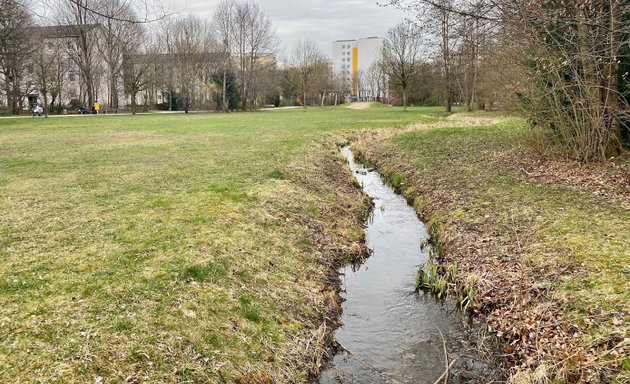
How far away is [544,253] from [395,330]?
2.71 metres

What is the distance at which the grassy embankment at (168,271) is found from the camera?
15.1ft

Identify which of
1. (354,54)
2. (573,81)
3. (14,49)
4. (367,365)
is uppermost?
(354,54)

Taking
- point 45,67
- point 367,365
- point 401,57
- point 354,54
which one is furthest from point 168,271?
point 354,54

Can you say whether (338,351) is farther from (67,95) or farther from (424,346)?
(67,95)

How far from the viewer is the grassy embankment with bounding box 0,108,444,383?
15.1ft

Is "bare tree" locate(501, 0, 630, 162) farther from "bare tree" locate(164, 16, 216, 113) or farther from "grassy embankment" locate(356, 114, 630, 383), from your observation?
"bare tree" locate(164, 16, 216, 113)

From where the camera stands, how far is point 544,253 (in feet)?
23.2

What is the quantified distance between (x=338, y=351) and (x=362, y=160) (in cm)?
1572

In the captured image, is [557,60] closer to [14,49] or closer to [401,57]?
[14,49]

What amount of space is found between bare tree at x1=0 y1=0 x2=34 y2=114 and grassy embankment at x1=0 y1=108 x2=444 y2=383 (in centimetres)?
1191

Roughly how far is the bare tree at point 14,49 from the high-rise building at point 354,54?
3607 inches

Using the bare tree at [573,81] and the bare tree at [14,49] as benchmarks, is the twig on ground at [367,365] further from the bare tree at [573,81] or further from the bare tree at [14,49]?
the bare tree at [14,49]

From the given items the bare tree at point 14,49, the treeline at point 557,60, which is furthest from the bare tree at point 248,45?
the treeline at point 557,60

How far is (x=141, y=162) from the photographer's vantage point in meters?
15.0
